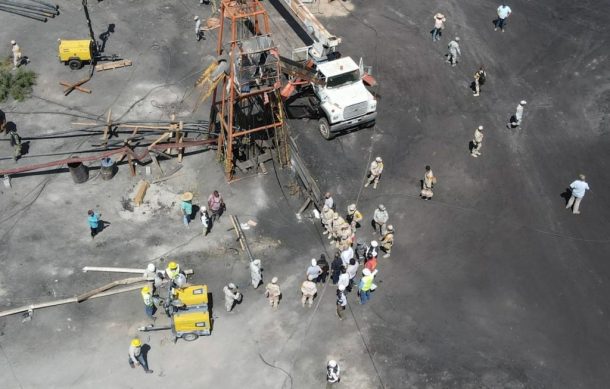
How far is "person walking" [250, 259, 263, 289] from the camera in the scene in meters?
21.2

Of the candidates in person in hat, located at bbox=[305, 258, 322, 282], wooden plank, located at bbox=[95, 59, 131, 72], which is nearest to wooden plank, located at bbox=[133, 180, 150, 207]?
person in hat, located at bbox=[305, 258, 322, 282]

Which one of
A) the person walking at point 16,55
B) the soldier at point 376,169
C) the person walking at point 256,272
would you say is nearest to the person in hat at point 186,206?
the person walking at point 256,272

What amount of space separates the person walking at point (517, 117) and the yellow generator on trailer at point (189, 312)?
1724 cm

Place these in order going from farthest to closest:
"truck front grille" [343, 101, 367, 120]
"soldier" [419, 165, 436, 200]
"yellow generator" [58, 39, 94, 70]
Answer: "yellow generator" [58, 39, 94, 70]
"truck front grille" [343, 101, 367, 120]
"soldier" [419, 165, 436, 200]

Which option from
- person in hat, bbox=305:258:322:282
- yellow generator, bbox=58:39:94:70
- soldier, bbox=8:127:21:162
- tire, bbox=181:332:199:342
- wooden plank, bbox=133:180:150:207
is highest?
yellow generator, bbox=58:39:94:70

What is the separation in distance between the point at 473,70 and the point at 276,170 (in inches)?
519

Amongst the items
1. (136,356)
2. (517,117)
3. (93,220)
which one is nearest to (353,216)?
(136,356)

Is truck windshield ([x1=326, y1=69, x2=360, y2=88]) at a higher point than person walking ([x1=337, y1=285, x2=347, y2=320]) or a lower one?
higher

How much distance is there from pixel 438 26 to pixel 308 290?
63.4 ft

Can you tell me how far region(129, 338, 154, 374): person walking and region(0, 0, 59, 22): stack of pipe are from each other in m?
23.5

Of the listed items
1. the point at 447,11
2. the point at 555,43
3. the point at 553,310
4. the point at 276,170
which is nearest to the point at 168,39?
the point at 276,170

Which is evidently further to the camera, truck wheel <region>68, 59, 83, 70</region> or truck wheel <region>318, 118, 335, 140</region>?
truck wheel <region>68, 59, 83, 70</region>

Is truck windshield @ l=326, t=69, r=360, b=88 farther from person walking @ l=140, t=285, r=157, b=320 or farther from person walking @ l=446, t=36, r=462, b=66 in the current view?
person walking @ l=140, t=285, r=157, b=320

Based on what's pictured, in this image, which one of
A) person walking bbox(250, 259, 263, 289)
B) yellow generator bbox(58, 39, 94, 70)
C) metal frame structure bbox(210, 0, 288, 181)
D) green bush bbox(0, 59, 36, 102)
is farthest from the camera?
yellow generator bbox(58, 39, 94, 70)
